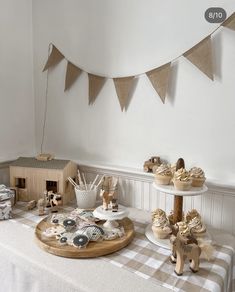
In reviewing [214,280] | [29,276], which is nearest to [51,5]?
[29,276]

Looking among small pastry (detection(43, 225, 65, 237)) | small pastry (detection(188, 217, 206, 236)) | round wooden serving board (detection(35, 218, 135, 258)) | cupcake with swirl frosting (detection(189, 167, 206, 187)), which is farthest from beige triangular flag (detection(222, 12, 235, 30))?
small pastry (detection(43, 225, 65, 237))

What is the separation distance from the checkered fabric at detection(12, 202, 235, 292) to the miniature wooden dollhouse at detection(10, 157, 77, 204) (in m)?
0.49

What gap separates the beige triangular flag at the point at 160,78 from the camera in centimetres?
122

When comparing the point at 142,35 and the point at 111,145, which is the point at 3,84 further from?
the point at 142,35

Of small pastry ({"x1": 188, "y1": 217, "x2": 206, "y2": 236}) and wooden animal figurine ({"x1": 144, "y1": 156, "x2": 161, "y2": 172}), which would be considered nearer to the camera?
small pastry ({"x1": 188, "y1": 217, "x2": 206, "y2": 236})

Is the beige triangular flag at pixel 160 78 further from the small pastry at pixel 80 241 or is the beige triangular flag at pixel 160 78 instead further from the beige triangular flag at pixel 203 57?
the small pastry at pixel 80 241

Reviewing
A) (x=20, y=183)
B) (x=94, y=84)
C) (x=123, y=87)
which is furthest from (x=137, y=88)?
(x=20, y=183)

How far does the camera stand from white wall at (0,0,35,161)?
156cm

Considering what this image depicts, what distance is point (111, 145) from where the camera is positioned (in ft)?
4.78

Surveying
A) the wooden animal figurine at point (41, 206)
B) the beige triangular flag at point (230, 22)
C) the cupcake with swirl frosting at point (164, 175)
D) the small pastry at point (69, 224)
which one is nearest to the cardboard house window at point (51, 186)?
the wooden animal figurine at point (41, 206)

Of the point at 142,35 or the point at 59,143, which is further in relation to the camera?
the point at 59,143

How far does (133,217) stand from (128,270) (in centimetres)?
41

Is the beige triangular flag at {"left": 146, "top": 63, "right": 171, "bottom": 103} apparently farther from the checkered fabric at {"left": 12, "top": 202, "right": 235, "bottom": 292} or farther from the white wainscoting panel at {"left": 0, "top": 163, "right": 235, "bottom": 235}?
the checkered fabric at {"left": 12, "top": 202, "right": 235, "bottom": 292}

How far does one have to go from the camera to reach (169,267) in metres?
0.87
